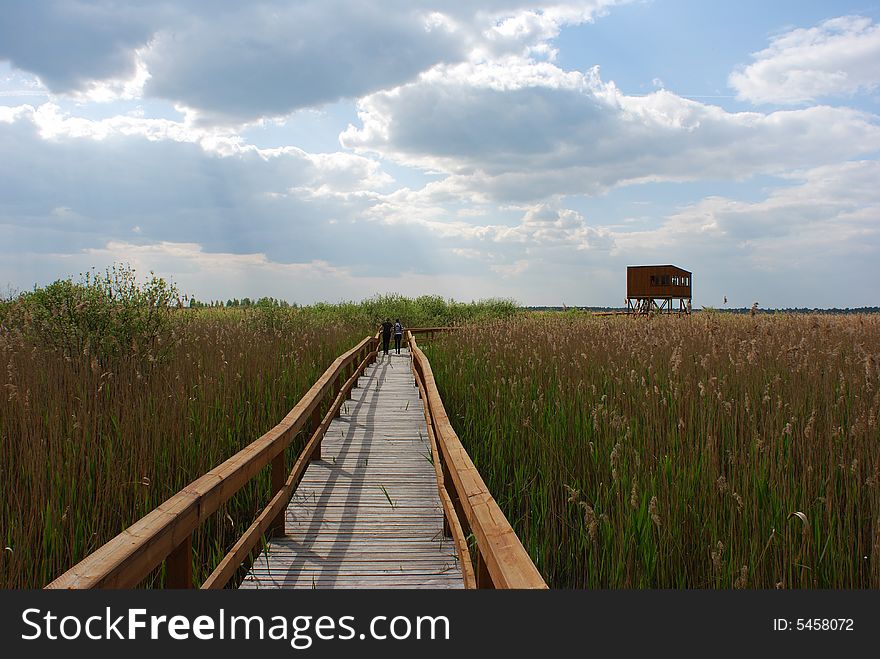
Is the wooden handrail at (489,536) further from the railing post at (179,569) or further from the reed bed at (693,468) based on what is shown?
the railing post at (179,569)

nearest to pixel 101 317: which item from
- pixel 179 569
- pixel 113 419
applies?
pixel 113 419

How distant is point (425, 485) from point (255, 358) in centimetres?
372

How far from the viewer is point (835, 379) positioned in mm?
6289

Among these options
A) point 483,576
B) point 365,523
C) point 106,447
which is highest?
point 106,447

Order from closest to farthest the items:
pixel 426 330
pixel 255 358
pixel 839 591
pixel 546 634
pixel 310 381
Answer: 1. pixel 546 634
2. pixel 839 591
3. pixel 255 358
4. pixel 310 381
5. pixel 426 330

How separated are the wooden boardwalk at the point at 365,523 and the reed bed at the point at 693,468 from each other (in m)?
0.77

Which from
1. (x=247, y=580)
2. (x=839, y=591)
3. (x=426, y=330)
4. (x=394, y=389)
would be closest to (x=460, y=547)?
(x=247, y=580)

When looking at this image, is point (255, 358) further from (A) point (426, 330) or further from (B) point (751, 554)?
(A) point (426, 330)

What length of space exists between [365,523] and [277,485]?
91 cm

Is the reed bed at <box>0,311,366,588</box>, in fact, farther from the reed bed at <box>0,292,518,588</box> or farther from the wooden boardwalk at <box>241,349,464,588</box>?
the wooden boardwalk at <box>241,349,464,588</box>

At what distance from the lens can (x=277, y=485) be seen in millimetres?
5168

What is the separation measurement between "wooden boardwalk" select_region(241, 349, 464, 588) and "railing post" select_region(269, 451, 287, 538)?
10 cm

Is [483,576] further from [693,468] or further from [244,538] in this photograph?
[693,468]

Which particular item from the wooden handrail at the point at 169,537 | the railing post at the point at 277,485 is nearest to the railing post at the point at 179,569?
the wooden handrail at the point at 169,537
